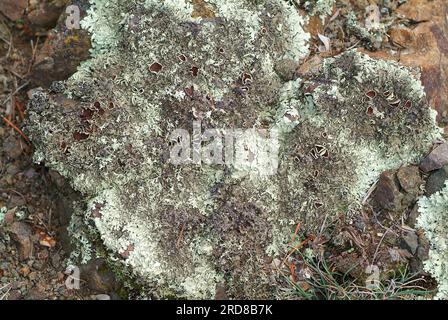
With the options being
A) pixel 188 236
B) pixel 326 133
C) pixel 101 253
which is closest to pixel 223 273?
pixel 188 236

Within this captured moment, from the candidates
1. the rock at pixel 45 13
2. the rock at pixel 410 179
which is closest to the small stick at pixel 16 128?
the rock at pixel 45 13

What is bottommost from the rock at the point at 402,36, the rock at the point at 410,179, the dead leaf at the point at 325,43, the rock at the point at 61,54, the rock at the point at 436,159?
the rock at the point at 410,179

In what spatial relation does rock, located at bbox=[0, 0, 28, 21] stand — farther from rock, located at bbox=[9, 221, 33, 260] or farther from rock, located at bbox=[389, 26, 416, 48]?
rock, located at bbox=[389, 26, 416, 48]

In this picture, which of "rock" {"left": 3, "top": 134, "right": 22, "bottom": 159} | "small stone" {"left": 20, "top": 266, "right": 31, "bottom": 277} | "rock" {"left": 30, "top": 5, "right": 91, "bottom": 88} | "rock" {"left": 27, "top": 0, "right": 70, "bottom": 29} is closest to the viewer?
"small stone" {"left": 20, "top": 266, "right": 31, "bottom": 277}

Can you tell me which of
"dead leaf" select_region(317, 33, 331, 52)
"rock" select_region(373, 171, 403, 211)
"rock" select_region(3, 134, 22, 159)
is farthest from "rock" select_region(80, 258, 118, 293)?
"dead leaf" select_region(317, 33, 331, 52)

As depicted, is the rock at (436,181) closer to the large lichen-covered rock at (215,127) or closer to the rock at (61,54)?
the large lichen-covered rock at (215,127)
